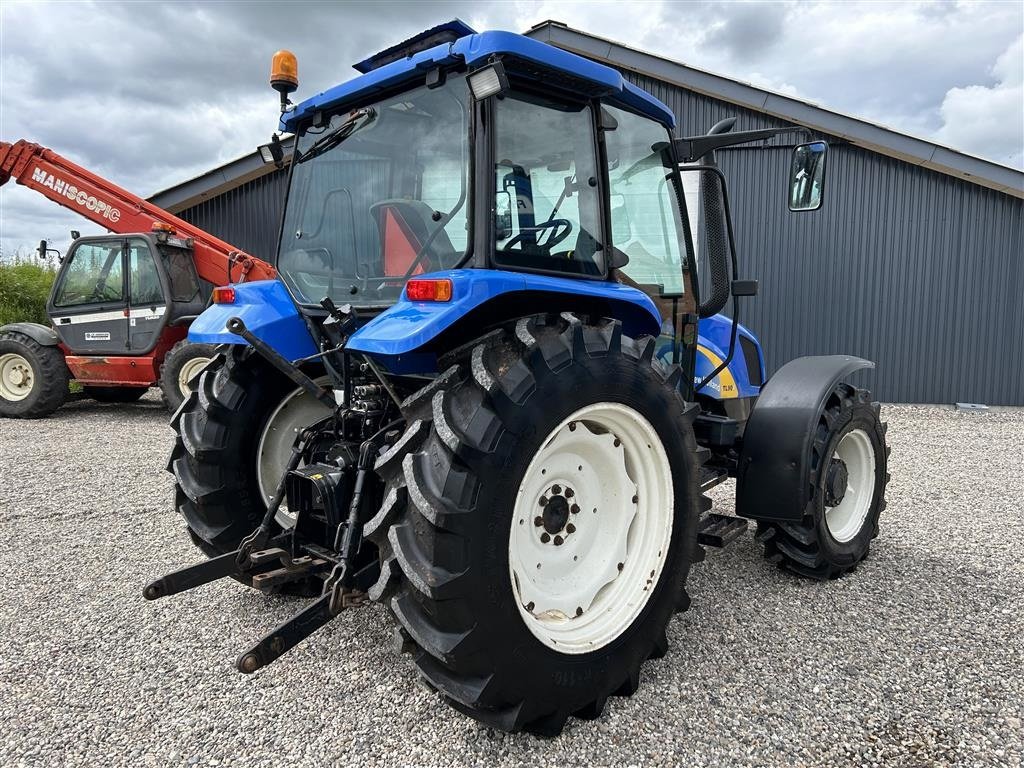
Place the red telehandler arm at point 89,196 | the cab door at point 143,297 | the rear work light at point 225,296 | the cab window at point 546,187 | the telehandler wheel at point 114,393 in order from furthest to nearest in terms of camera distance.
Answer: the telehandler wheel at point 114,393 → the red telehandler arm at point 89,196 → the cab door at point 143,297 → the rear work light at point 225,296 → the cab window at point 546,187

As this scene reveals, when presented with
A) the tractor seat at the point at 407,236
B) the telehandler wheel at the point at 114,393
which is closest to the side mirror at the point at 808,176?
Result: the tractor seat at the point at 407,236

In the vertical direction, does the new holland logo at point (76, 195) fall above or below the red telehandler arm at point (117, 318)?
above

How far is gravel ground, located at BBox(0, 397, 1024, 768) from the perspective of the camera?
2010 mm

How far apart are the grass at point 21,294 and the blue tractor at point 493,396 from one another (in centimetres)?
1020

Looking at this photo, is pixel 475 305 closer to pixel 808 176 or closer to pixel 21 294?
pixel 808 176

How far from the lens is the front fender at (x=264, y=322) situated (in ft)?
8.72

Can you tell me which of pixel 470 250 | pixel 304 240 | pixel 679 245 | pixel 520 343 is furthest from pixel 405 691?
pixel 679 245

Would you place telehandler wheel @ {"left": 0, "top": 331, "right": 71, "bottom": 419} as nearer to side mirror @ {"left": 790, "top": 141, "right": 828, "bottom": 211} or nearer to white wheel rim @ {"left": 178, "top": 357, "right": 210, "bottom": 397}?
white wheel rim @ {"left": 178, "top": 357, "right": 210, "bottom": 397}

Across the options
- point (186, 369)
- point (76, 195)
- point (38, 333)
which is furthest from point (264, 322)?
point (76, 195)

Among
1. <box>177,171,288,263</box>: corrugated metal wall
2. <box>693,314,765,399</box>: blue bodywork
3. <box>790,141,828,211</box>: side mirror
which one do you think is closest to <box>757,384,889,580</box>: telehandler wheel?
<box>693,314,765,399</box>: blue bodywork

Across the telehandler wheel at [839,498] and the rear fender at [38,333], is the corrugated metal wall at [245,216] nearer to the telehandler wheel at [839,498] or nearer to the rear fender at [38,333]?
the rear fender at [38,333]

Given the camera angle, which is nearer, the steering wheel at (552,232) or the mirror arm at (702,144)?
the steering wheel at (552,232)

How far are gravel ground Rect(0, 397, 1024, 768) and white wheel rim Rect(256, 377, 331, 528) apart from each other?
1.79 ft

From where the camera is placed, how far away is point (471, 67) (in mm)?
2215
